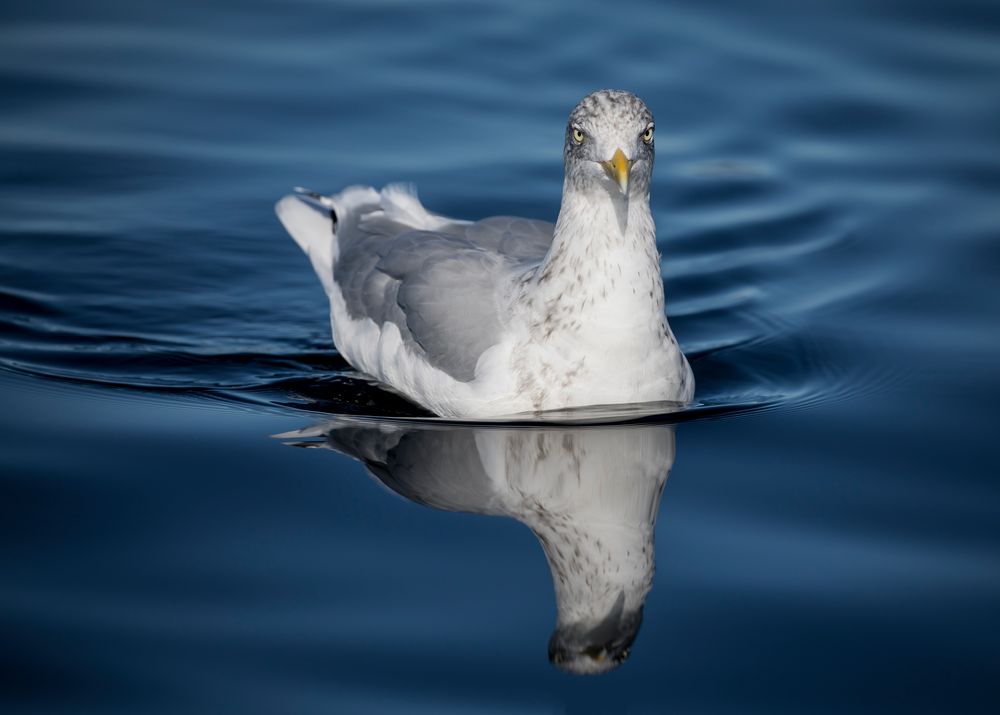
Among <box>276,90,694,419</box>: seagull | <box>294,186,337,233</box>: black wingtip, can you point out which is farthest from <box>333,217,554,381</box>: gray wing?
<box>294,186,337,233</box>: black wingtip

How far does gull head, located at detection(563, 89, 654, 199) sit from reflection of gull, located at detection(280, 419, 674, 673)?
3.77 ft

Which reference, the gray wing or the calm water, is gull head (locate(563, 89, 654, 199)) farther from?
the calm water

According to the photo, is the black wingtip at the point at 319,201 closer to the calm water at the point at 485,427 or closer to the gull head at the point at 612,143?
the calm water at the point at 485,427

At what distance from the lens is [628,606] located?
5.55 metres

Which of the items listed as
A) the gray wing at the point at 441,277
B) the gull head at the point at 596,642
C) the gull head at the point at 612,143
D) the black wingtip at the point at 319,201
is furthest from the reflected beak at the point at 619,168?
the black wingtip at the point at 319,201

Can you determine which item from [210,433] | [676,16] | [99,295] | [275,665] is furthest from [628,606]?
[676,16]

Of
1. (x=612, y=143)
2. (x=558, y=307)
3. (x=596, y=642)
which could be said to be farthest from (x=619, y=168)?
(x=596, y=642)

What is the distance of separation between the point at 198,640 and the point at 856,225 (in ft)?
20.0

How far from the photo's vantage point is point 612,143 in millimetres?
6344

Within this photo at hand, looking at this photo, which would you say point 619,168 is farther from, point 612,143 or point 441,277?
point 441,277

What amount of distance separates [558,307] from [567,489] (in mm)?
914

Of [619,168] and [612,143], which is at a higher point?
[612,143]

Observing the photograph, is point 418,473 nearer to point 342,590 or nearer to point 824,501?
point 342,590

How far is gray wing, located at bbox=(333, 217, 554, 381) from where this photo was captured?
7098 millimetres
